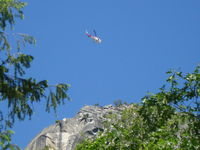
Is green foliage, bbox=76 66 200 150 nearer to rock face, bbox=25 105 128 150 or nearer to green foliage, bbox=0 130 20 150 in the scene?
green foliage, bbox=0 130 20 150

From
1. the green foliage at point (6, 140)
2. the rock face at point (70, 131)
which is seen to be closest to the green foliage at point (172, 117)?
the green foliage at point (6, 140)

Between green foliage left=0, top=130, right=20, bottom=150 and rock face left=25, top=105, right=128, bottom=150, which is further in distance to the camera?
rock face left=25, top=105, right=128, bottom=150

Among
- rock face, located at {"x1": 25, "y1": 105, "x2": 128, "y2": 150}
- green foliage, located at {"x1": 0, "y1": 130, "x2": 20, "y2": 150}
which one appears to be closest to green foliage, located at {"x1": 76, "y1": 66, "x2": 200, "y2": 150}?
green foliage, located at {"x1": 0, "y1": 130, "x2": 20, "y2": 150}

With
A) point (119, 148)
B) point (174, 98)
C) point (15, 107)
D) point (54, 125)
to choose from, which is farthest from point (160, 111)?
point (54, 125)

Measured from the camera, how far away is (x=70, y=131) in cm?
Answer: 7525

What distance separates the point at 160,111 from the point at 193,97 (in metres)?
1.28

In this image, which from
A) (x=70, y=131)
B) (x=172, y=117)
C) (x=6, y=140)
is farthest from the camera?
(x=70, y=131)

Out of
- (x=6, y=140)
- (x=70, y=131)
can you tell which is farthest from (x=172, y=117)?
(x=70, y=131)

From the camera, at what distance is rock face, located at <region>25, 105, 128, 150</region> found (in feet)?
228

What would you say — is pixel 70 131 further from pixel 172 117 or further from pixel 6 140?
pixel 6 140

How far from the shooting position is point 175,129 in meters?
17.2

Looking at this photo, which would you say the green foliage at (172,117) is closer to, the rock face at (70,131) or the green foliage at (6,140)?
the green foliage at (6,140)

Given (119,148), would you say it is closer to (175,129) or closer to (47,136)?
(175,129)

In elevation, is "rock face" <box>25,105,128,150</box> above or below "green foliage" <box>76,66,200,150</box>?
above
